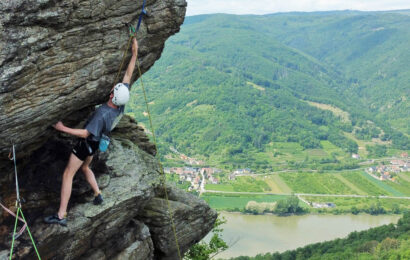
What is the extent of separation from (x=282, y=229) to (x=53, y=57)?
161 feet

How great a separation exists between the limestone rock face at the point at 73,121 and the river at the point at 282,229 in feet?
110

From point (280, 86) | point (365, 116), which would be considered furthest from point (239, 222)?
point (280, 86)

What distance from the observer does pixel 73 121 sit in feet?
24.9

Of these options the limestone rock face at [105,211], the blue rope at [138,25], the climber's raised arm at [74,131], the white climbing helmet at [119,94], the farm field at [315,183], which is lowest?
the farm field at [315,183]

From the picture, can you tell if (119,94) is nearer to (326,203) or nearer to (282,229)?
(282,229)

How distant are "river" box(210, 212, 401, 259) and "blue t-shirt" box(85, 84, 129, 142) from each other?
35133 mm

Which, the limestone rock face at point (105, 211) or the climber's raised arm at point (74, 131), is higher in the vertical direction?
the climber's raised arm at point (74, 131)

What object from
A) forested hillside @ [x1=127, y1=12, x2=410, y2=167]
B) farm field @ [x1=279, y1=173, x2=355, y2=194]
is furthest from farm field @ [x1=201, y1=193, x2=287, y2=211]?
forested hillside @ [x1=127, y1=12, x2=410, y2=167]

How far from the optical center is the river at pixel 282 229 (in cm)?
4322

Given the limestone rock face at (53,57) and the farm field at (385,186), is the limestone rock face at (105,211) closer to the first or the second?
the limestone rock face at (53,57)

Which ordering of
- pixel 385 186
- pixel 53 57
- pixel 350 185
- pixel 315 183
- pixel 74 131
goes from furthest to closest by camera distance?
1. pixel 315 183
2. pixel 350 185
3. pixel 385 186
4. pixel 74 131
5. pixel 53 57

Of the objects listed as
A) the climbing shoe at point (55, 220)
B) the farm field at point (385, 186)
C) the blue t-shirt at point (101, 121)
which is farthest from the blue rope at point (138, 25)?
the farm field at point (385, 186)

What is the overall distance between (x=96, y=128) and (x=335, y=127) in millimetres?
129852

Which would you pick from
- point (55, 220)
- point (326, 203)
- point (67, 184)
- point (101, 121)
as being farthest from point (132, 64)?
point (326, 203)
